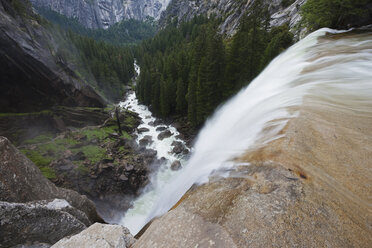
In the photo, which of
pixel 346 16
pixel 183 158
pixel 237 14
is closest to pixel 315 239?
pixel 183 158

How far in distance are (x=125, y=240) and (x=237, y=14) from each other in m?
68.7

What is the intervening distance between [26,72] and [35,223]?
23.4 metres

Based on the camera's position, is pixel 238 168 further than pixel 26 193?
No

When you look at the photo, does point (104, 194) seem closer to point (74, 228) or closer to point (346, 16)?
point (74, 228)

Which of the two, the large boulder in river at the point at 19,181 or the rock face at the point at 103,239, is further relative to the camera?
the large boulder in river at the point at 19,181

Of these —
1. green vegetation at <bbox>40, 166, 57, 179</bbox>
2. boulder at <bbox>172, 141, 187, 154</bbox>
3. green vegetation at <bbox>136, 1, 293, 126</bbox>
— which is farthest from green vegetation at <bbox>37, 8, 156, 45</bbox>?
green vegetation at <bbox>40, 166, 57, 179</bbox>

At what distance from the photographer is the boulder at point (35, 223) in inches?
138

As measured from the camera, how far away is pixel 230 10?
6475 cm

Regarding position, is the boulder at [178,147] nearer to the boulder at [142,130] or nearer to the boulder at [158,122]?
the boulder at [142,130]

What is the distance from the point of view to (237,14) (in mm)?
53594

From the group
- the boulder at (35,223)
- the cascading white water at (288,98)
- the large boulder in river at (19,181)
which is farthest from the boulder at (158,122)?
the boulder at (35,223)

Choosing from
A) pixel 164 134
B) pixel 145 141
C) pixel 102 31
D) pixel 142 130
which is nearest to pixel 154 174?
pixel 145 141

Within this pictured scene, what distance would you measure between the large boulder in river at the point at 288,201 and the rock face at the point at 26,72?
84.5ft

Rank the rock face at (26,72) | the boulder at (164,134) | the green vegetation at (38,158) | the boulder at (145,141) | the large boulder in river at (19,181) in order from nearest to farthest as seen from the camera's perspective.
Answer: the large boulder in river at (19,181), the green vegetation at (38,158), the rock face at (26,72), the boulder at (145,141), the boulder at (164,134)
